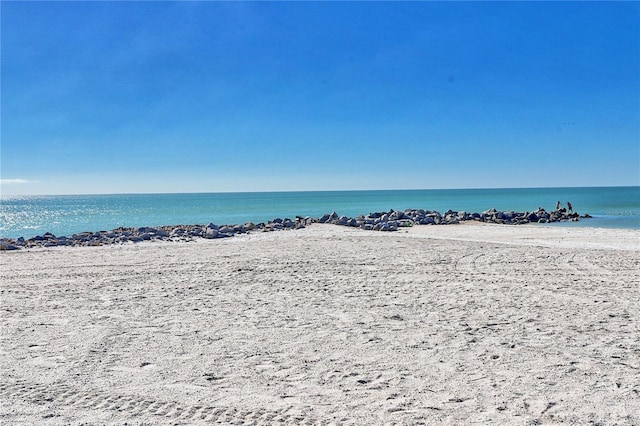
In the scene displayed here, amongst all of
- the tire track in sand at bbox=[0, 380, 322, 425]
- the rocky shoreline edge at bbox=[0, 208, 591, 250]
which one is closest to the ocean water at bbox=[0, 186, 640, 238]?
the rocky shoreline edge at bbox=[0, 208, 591, 250]

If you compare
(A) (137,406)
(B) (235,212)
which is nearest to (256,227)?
(A) (137,406)

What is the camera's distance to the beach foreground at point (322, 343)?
462 cm

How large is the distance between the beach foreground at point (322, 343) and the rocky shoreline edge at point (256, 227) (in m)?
6.80

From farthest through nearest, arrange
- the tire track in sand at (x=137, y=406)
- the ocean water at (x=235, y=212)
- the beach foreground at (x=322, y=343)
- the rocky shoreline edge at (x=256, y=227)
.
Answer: the ocean water at (x=235, y=212) < the rocky shoreline edge at (x=256, y=227) < the beach foreground at (x=322, y=343) < the tire track in sand at (x=137, y=406)

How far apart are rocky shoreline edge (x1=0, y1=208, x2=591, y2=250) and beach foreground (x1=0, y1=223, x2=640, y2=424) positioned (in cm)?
680

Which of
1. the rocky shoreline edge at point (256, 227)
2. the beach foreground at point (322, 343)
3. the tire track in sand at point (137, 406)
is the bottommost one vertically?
the tire track in sand at point (137, 406)

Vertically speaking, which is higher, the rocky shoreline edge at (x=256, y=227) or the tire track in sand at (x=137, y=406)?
the rocky shoreline edge at (x=256, y=227)

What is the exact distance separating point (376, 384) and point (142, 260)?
10.4 meters

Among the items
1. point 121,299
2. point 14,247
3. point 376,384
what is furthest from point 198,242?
point 376,384

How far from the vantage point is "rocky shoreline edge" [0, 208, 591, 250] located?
19.3 metres

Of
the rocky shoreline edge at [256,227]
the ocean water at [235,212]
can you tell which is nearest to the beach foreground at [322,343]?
the rocky shoreline edge at [256,227]

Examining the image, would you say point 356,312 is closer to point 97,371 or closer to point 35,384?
point 97,371

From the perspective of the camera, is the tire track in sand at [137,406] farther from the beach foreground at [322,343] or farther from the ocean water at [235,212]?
the ocean water at [235,212]

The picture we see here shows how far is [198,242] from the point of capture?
1891 centimetres
